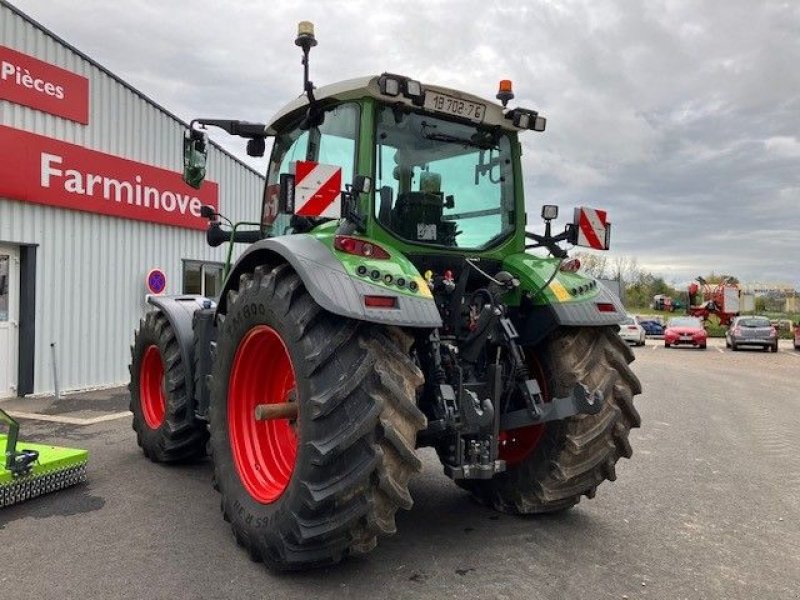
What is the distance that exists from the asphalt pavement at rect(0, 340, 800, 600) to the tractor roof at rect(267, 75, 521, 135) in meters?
2.55

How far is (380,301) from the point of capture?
3061 millimetres

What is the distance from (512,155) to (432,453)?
2.87 meters

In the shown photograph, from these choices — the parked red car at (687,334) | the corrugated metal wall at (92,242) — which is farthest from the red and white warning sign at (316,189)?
the parked red car at (687,334)

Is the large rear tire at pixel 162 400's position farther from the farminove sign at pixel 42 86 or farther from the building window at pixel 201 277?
the building window at pixel 201 277

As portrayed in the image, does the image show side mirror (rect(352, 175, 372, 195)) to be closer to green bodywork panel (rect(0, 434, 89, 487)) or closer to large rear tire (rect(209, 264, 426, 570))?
large rear tire (rect(209, 264, 426, 570))

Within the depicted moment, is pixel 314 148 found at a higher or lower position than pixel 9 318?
higher

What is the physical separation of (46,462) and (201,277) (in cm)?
876

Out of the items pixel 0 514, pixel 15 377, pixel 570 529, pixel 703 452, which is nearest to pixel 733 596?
pixel 570 529

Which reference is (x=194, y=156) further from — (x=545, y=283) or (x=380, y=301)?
(x=545, y=283)

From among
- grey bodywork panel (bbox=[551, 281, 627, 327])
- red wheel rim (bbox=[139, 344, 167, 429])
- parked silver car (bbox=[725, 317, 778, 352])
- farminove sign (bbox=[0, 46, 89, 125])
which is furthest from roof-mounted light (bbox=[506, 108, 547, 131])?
parked silver car (bbox=[725, 317, 778, 352])

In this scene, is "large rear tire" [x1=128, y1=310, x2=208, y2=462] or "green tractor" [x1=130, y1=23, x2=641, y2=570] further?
"large rear tire" [x1=128, y1=310, x2=208, y2=462]

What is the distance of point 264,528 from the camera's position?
326 cm

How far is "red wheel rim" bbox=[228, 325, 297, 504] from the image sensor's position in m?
3.79

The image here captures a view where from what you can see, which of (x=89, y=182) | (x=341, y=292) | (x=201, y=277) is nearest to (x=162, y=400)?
(x=341, y=292)
